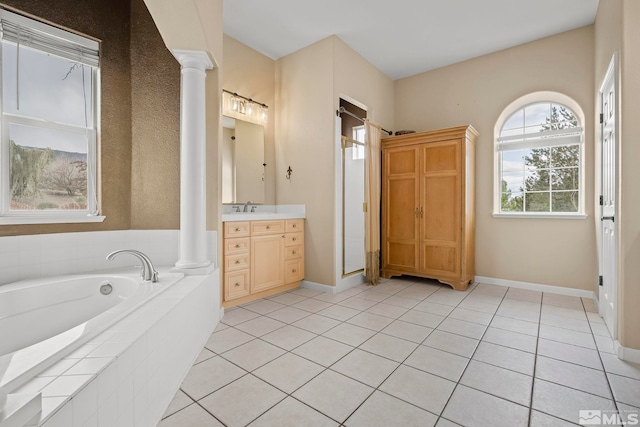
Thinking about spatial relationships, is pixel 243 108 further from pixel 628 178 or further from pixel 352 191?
pixel 628 178

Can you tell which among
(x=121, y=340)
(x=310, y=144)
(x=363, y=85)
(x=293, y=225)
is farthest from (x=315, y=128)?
(x=121, y=340)

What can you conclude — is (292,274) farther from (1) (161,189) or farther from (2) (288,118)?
(2) (288,118)

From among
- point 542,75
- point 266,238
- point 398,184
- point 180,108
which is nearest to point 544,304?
point 398,184

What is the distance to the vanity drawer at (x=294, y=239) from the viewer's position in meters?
3.62

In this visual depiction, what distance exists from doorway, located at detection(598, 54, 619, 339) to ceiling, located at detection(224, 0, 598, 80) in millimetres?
1087

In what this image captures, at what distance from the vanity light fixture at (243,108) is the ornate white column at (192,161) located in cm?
92

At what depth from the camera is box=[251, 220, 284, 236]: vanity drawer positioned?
10.6 feet

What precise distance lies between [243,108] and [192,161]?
1418 mm

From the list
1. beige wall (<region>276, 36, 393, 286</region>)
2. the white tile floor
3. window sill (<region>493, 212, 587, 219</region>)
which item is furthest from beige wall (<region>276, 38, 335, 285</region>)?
window sill (<region>493, 212, 587, 219</region>)

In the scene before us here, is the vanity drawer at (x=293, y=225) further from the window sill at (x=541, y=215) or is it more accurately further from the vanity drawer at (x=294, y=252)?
the window sill at (x=541, y=215)

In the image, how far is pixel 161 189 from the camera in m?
2.82

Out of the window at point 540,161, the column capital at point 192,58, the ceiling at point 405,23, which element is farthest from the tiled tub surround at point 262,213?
the window at point 540,161

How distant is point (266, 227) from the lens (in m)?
3.35

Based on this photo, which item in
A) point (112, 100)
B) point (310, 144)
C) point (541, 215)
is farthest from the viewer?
point (310, 144)
